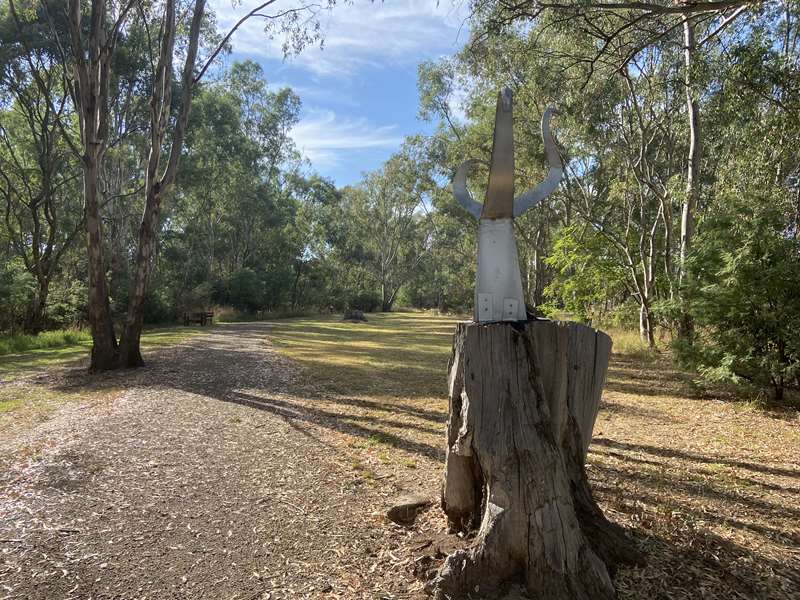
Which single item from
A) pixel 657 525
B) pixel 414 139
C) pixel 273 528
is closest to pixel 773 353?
pixel 657 525

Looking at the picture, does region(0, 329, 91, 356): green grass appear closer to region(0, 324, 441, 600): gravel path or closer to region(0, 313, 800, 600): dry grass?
region(0, 313, 800, 600): dry grass

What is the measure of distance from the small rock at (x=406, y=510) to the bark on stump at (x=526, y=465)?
0.49 metres

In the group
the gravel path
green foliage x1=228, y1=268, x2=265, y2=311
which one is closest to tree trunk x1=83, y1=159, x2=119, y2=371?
the gravel path

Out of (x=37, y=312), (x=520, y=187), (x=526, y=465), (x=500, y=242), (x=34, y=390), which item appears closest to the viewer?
(x=526, y=465)

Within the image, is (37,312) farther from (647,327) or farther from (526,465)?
(647,327)

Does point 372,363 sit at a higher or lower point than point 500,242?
lower

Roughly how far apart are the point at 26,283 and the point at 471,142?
16.9 m

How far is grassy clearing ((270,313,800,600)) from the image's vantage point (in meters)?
2.97

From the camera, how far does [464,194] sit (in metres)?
3.40

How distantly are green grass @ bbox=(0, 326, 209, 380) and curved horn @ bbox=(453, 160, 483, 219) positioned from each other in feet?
33.0

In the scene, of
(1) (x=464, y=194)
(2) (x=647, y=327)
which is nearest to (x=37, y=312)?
(1) (x=464, y=194)

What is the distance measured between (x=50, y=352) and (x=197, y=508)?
12.6 meters

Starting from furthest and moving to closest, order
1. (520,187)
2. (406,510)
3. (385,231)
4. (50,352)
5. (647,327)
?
(385,231), (520,187), (647,327), (50,352), (406,510)

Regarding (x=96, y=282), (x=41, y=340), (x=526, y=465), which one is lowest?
(x=41, y=340)
